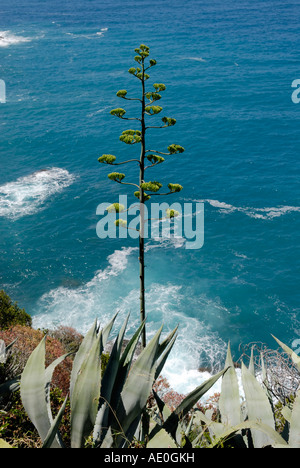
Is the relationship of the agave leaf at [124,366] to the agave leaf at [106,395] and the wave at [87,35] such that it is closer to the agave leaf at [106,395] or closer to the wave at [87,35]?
the agave leaf at [106,395]

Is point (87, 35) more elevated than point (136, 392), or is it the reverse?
point (87, 35)

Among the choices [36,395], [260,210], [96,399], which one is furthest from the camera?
[260,210]

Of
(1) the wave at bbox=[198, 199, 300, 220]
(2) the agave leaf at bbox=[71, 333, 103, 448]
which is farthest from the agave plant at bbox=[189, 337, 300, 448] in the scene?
(1) the wave at bbox=[198, 199, 300, 220]

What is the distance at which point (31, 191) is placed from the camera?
40188mm

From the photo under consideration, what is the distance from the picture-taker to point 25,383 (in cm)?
608

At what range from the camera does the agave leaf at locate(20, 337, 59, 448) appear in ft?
19.6

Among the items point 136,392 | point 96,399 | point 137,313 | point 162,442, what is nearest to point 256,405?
point 162,442

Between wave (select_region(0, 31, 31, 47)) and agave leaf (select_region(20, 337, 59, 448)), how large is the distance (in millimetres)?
96354

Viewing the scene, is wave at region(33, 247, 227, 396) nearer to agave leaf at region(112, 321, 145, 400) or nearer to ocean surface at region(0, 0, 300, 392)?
ocean surface at region(0, 0, 300, 392)

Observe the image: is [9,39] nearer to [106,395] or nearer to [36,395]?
[36,395]

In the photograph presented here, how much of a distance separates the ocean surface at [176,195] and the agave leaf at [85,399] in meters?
18.5

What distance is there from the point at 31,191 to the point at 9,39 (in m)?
69.6
